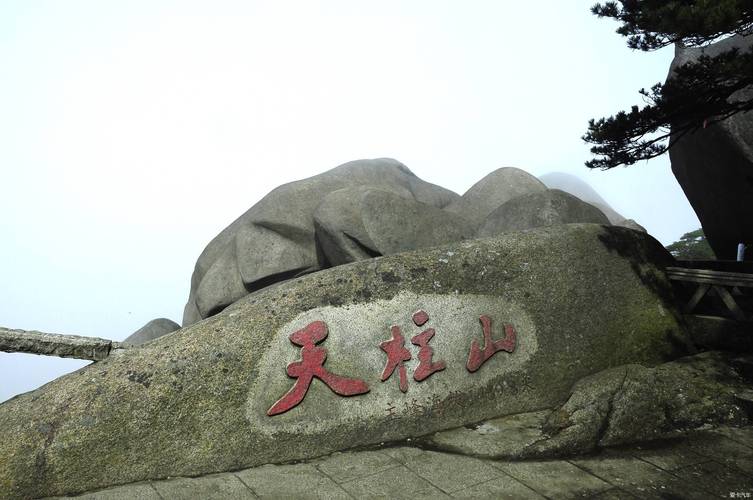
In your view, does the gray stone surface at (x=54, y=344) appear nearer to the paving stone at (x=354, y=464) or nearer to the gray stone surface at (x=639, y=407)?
the paving stone at (x=354, y=464)

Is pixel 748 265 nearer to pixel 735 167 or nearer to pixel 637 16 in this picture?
pixel 735 167

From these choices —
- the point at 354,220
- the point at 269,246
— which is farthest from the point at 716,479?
the point at 269,246

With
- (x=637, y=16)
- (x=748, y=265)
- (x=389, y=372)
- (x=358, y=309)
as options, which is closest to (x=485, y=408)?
(x=389, y=372)

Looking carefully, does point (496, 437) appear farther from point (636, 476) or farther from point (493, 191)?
point (493, 191)

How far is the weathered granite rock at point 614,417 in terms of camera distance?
512cm

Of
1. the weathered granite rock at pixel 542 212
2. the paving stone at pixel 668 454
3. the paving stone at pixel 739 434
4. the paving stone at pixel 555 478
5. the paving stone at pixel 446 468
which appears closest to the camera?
the paving stone at pixel 555 478

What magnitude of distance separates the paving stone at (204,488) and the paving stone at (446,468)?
4.09 ft

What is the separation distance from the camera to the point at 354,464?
192 inches

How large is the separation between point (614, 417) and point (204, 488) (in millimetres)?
3379

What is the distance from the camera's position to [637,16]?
5.34 m

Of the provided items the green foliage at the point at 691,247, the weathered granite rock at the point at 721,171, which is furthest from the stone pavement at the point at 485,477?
the green foliage at the point at 691,247

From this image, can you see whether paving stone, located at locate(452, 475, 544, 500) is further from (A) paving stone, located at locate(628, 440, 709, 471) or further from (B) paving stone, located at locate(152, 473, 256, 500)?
(B) paving stone, located at locate(152, 473, 256, 500)

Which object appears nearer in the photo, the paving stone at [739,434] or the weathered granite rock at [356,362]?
the weathered granite rock at [356,362]

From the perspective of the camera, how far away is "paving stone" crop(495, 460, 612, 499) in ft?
14.5
